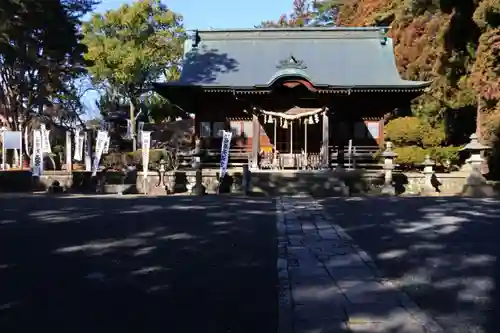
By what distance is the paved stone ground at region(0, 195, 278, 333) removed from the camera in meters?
3.72

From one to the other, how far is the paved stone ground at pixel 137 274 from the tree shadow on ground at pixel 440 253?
1289mm

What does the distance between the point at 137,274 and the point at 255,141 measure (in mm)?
15897

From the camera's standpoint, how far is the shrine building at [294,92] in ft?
67.9

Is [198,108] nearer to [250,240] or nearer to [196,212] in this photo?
[196,212]

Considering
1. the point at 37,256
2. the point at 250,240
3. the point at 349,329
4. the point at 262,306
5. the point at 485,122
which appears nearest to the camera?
the point at 349,329

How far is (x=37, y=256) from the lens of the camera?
229 inches

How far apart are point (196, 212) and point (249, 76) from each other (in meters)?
13.7

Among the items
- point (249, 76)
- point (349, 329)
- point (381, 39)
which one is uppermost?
point (381, 39)

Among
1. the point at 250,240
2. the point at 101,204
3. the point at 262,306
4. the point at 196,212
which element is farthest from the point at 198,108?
the point at 262,306

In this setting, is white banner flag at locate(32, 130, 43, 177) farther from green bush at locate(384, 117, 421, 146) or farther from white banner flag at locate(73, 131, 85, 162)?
green bush at locate(384, 117, 421, 146)

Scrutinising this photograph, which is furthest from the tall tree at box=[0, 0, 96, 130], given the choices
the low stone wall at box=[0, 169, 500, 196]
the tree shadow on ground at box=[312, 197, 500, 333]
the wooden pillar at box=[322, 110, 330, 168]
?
the tree shadow on ground at box=[312, 197, 500, 333]

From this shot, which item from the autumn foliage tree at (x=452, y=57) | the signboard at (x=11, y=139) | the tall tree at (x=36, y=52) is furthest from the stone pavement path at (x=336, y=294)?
the tall tree at (x=36, y=52)

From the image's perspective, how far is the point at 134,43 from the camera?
35562 millimetres

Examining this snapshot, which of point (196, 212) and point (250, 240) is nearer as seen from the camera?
point (250, 240)
